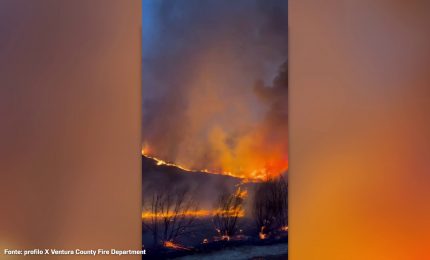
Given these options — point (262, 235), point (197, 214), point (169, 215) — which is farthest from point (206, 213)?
point (262, 235)

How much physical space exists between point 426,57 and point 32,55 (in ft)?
7.48

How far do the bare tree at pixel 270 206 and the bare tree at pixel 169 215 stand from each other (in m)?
0.36

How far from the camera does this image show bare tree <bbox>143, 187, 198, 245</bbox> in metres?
1.70

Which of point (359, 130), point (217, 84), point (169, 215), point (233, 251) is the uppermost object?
point (217, 84)

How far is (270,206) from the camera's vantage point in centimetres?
174

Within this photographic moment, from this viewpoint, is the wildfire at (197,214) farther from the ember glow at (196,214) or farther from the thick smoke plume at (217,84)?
the thick smoke plume at (217,84)

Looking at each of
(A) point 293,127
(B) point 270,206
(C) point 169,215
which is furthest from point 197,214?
(A) point 293,127

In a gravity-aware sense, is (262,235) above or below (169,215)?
below

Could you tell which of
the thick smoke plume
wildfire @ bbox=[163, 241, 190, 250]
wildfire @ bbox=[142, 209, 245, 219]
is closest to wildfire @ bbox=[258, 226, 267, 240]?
wildfire @ bbox=[142, 209, 245, 219]

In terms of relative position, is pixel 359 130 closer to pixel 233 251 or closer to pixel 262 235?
pixel 262 235

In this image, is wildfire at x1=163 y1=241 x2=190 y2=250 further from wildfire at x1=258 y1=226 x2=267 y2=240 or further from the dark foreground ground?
wildfire at x1=258 y1=226 x2=267 y2=240

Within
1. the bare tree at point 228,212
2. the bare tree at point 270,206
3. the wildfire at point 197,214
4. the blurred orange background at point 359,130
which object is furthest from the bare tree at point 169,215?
the blurred orange background at point 359,130

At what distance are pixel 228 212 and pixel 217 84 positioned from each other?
729 millimetres

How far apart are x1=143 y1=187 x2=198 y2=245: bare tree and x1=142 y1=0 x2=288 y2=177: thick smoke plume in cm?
19
